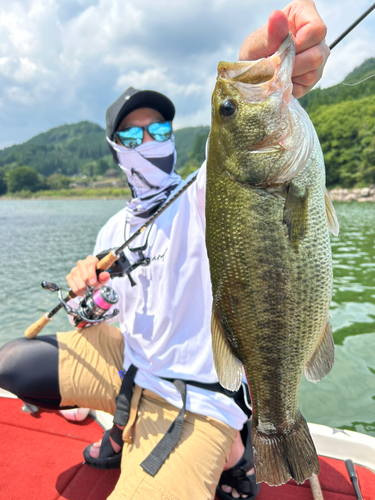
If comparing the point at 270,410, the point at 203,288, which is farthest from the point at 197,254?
the point at 270,410

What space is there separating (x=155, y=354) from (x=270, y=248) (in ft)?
4.56

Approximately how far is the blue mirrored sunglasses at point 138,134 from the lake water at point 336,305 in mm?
4021

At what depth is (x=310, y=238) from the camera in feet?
4.89

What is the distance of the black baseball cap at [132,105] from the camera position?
303 centimetres

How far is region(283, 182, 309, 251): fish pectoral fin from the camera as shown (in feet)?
4.84

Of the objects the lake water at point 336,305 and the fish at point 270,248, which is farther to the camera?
the lake water at point 336,305

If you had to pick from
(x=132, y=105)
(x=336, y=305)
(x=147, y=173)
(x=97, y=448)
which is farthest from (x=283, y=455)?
(x=336, y=305)

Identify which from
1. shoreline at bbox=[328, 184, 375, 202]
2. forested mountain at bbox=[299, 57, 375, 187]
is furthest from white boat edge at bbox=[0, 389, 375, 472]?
forested mountain at bbox=[299, 57, 375, 187]

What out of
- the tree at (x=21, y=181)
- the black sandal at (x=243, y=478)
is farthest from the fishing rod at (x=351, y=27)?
the tree at (x=21, y=181)

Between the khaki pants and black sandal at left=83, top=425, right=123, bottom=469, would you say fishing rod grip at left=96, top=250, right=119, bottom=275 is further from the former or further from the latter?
black sandal at left=83, top=425, right=123, bottom=469

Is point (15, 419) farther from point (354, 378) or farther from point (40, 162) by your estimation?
point (40, 162)

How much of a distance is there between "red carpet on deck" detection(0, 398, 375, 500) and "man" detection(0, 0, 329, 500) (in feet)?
0.62

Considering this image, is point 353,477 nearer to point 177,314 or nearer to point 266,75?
point 177,314

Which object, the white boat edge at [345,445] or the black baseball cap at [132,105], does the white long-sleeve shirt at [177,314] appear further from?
the white boat edge at [345,445]
